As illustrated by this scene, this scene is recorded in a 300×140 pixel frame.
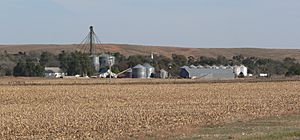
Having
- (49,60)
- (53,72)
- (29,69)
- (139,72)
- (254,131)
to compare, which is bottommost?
(53,72)

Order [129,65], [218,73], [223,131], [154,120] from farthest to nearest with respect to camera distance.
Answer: [129,65] < [218,73] < [154,120] < [223,131]

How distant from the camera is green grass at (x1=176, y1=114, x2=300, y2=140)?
1859 centimetres

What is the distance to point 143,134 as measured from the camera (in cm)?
2314

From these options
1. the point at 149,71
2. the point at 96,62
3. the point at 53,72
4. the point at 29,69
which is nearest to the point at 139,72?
the point at 149,71

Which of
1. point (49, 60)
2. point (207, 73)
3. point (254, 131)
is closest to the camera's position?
point (254, 131)

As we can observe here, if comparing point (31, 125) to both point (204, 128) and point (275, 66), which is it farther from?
point (275, 66)

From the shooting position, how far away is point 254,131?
22266mm

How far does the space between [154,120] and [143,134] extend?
6170 millimetres

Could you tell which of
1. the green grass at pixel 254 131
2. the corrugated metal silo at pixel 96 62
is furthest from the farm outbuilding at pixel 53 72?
the green grass at pixel 254 131

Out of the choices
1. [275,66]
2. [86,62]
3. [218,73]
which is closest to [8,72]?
[86,62]

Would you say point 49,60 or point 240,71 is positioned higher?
point 49,60

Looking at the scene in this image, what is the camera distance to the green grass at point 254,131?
18.6m

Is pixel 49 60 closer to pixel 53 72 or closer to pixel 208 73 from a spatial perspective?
pixel 53 72

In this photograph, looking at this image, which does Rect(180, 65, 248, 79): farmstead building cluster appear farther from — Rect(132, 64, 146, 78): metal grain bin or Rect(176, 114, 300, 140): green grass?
Rect(176, 114, 300, 140): green grass
